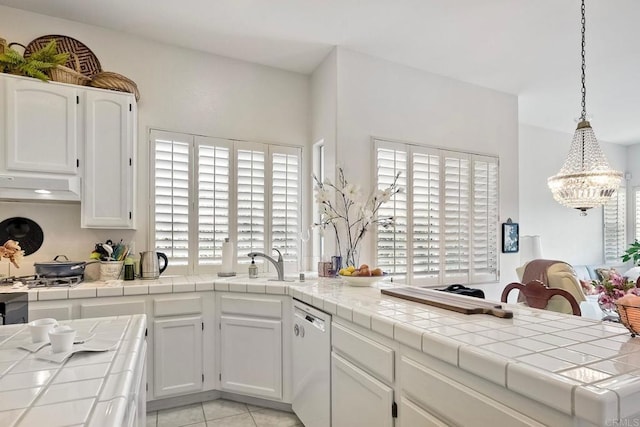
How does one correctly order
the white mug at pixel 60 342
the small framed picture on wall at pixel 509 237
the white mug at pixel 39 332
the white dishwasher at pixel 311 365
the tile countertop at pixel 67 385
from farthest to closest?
the small framed picture on wall at pixel 509 237 < the white dishwasher at pixel 311 365 < the white mug at pixel 39 332 < the white mug at pixel 60 342 < the tile countertop at pixel 67 385

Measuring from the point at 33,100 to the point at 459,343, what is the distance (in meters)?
2.99

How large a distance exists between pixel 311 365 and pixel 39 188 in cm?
215

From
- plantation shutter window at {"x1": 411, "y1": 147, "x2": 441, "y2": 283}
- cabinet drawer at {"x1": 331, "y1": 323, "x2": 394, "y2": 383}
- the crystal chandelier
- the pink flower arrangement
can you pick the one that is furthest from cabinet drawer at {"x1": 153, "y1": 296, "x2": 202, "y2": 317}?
the crystal chandelier

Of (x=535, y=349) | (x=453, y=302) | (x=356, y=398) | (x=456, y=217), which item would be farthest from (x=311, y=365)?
(x=456, y=217)

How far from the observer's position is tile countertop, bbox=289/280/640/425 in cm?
83

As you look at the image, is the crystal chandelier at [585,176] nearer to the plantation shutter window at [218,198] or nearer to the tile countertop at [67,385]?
the plantation shutter window at [218,198]

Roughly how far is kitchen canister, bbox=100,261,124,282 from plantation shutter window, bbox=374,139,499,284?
6.99ft

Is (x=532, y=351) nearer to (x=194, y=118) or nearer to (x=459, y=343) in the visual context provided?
(x=459, y=343)

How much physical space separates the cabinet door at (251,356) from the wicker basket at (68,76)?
6.70 feet

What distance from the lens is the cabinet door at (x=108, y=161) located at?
266 centimetres

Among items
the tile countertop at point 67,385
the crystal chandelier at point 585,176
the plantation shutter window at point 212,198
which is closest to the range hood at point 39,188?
the plantation shutter window at point 212,198

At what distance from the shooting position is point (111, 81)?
9.02 ft

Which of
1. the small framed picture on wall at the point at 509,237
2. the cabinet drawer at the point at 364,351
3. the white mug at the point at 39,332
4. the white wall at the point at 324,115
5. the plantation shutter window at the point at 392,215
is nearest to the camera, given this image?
the white mug at the point at 39,332

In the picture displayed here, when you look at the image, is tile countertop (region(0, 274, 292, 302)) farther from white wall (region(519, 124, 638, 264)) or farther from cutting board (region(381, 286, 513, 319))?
white wall (region(519, 124, 638, 264))
